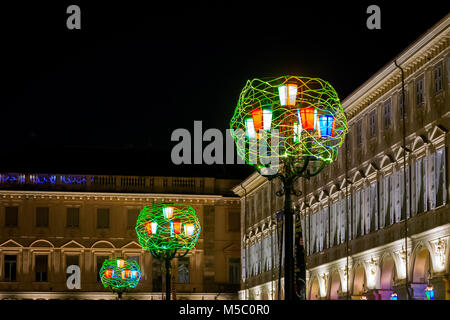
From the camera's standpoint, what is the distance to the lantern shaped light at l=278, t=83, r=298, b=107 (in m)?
20.4

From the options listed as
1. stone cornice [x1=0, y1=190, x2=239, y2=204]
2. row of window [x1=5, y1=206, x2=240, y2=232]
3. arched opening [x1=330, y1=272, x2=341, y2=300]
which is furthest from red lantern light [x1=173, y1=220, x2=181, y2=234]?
row of window [x1=5, y1=206, x2=240, y2=232]

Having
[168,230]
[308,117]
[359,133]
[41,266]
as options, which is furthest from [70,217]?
[308,117]

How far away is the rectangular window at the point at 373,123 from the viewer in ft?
125

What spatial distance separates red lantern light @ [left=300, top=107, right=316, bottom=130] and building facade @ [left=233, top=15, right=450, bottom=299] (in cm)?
550

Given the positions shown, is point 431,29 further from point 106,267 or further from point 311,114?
point 106,267

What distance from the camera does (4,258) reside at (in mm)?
64375

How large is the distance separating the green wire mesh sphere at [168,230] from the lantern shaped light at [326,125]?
10.6 metres

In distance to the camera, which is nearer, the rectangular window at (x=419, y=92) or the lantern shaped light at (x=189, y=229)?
the lantern shaped light at (x=189, y=229)

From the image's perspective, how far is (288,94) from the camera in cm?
2056

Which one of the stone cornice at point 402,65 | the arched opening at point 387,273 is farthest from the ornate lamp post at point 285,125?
the arched opening at point 387,273

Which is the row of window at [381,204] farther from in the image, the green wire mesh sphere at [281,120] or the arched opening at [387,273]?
the green wire mesh sphere at [281,120]

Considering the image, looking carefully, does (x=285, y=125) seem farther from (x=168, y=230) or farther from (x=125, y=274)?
(x=125, y=274)

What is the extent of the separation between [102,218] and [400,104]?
34442 mm
